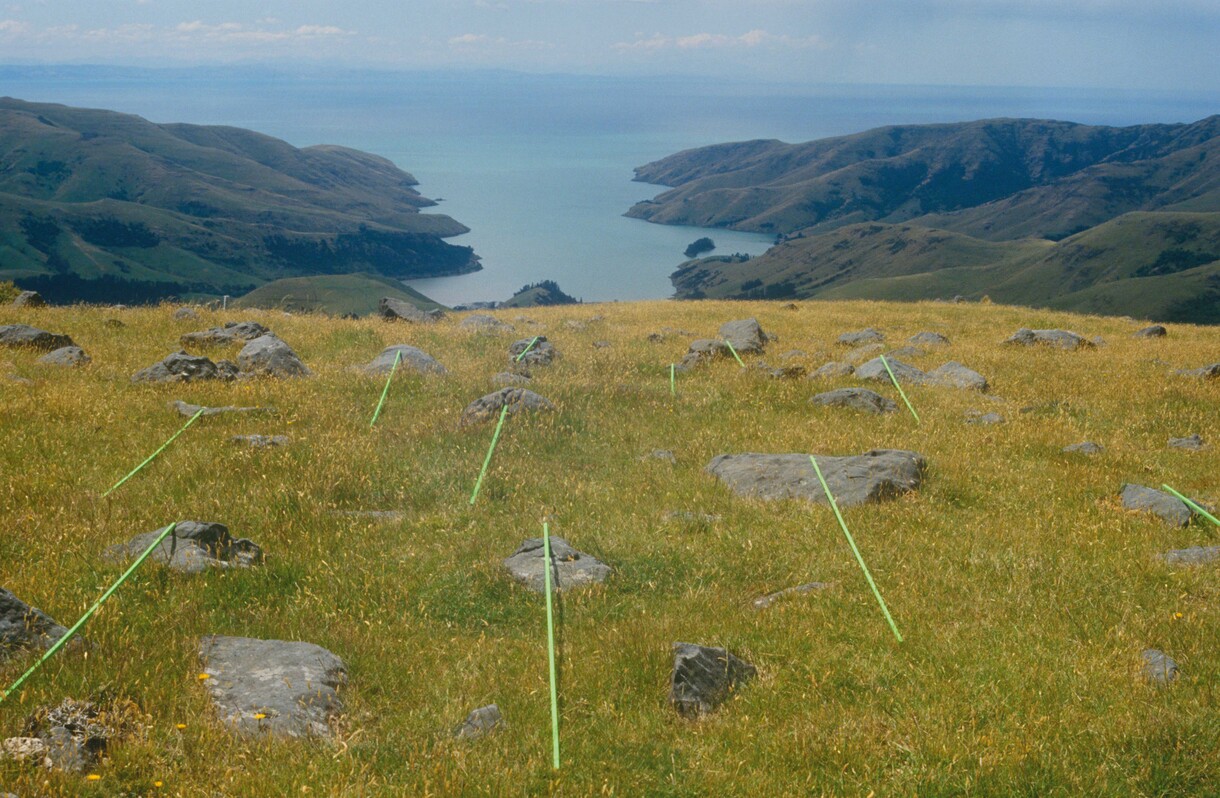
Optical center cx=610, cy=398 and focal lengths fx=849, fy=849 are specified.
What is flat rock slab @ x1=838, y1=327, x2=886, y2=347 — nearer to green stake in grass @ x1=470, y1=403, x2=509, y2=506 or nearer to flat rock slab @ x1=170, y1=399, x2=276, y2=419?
green stake in grass @ x1=470, y1=403, x2=509, y2=506

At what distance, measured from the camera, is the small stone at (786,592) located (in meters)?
8.81

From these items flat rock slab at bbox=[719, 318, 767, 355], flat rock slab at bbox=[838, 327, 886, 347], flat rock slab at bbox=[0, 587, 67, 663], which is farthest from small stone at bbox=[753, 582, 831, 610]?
flat rock slab at bbox=[838, 327, 886, 347]

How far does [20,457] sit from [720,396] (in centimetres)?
1217

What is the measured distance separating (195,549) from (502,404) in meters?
6.91

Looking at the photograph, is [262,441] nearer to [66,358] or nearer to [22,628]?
[22,628]

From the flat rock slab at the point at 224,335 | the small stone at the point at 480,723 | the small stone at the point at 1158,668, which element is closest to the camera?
the small stone at the point at 480,723

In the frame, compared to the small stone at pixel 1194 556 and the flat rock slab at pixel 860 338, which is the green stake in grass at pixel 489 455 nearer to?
the small stone at pixel 1194 556

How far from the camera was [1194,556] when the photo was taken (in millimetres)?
9641

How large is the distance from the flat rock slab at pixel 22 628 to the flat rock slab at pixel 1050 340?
26103 mm

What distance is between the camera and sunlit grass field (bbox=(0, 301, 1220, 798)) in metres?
5.94

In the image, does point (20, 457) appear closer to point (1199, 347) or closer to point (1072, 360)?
point (1072, 360)

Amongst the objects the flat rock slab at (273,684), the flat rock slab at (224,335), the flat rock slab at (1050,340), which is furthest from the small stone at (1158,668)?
the flat rock slab at (1050,340)

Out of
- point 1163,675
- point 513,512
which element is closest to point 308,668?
point 513,512

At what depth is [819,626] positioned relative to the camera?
8.10m
